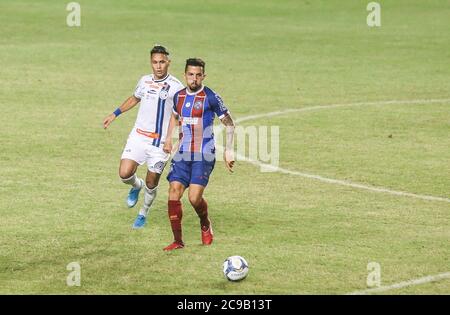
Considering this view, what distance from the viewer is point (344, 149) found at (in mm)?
21703

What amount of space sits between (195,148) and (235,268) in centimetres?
240

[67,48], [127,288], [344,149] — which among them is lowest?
[127,288]

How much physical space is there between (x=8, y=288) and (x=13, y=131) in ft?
34.6

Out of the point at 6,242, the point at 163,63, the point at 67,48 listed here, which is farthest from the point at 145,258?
the point at 67,48

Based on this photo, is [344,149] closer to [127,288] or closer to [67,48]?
[127,288]

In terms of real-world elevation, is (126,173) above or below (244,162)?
below

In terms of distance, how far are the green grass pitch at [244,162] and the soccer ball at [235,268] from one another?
107mm

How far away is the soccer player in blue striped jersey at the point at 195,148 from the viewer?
1462 centimetres

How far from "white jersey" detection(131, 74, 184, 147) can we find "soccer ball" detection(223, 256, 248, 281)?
3626 millimetres

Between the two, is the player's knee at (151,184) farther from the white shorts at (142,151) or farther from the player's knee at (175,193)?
the player's knee at (175,193)

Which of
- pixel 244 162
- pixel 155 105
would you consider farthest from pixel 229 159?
pixel 244 162

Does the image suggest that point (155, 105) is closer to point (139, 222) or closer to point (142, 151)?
point (142, 151)

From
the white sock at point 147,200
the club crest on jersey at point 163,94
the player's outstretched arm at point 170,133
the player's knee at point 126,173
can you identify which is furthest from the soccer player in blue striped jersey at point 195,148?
the player's knee at point 126,173

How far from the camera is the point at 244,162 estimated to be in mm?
20641
